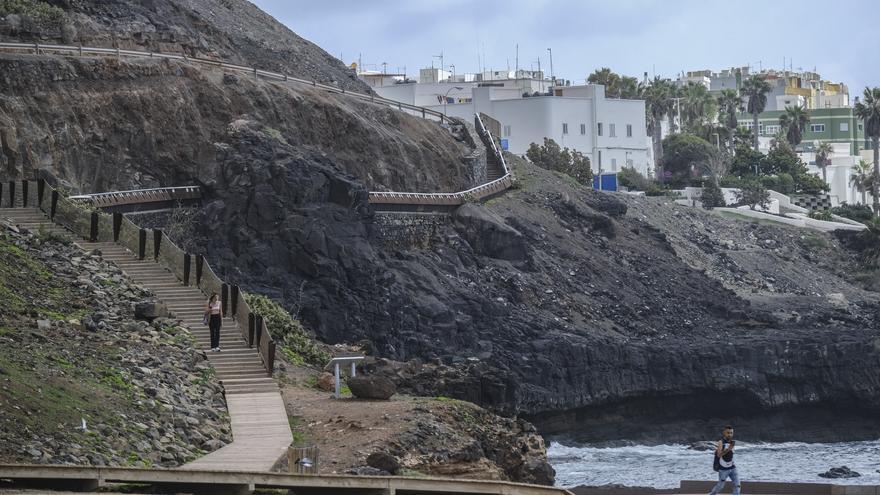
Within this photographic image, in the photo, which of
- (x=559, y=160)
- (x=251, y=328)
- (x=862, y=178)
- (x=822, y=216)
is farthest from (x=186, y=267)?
(x=862, y=178)

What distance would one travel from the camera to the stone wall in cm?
7475

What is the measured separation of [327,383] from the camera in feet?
136

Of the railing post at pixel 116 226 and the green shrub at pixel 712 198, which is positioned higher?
the railing post at pixel 116 226

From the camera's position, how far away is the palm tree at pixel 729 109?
483ft

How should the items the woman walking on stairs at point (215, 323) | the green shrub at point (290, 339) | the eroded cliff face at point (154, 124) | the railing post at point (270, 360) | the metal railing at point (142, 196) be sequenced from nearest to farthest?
1. the railing post at point (270, 360)
2. the woman walking on stairs at point (215, 323)
3. the green shrub at point (290, 339)
4. the metal railing at point (142, 196)
5. the eroded cliff face at point (154, 124)

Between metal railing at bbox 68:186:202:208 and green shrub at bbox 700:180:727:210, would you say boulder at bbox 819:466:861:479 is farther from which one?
green shrub at bbox 700:180:727:210

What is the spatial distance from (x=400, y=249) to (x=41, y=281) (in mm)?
34865

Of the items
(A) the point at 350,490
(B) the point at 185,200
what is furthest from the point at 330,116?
(A) the point at 350,490

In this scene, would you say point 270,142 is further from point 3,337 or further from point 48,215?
point 3,337

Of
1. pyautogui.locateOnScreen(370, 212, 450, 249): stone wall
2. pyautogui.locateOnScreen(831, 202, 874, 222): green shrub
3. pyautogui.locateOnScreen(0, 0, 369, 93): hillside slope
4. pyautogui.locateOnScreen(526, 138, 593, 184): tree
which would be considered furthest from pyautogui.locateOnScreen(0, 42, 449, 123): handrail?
pyautogui.locateOnScreen(831, 202, 874, 222): green shrub

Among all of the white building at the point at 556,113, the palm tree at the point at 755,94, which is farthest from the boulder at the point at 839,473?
the palm tree at the point at 755,94

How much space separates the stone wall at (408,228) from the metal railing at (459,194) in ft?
1.68

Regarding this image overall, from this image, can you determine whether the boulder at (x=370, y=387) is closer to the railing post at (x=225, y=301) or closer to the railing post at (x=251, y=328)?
the railing post at (x=251, y=328)

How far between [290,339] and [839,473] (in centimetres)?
2767
